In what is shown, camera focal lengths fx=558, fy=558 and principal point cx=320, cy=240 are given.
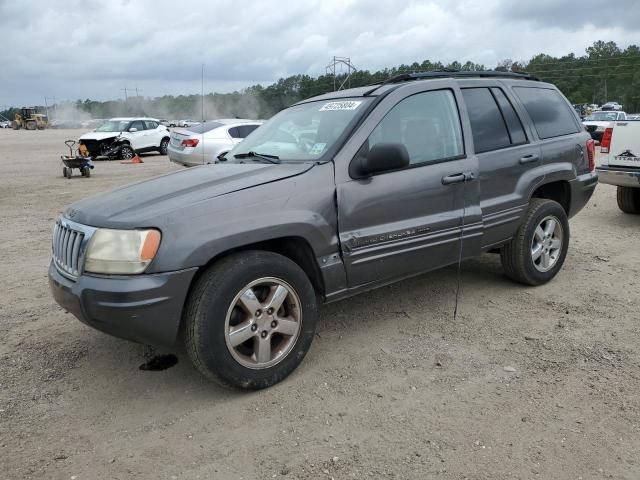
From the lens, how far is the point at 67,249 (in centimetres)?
325

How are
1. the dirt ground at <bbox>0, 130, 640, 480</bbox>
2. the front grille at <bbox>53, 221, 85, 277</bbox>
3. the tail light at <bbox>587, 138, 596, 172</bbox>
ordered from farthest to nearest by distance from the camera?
the tail light at <bbox>587, 138, 596, 172</bbox>
the front grille at <bbox>53, 221, 85, 277</bbox>
the dirt ground at <bbox>0, 130, 640, 480</bbox>

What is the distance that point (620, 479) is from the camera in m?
2.48

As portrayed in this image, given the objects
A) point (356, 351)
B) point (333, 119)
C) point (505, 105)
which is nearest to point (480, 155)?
point (505, 105)

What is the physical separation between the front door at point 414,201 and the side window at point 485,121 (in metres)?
0.17

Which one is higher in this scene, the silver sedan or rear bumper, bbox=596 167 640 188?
the silver sedan

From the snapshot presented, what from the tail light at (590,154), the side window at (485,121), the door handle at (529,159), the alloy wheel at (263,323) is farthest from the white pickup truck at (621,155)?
the alloy wheel at (263,323)

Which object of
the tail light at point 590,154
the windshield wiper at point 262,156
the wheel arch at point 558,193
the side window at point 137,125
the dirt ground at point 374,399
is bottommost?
the dirt ground at point 374,399

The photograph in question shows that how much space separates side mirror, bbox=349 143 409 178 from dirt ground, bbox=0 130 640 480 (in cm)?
122

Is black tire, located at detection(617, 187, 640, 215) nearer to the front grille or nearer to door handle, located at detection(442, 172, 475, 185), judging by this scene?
door handle, located at detection(442, 172, 475, 185)

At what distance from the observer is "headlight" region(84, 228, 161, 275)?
9.52ft

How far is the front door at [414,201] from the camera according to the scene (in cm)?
359

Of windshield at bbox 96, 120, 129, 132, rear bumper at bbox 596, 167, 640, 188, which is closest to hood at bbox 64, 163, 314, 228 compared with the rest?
rear bumper at bbox 596, 167, 640, 188

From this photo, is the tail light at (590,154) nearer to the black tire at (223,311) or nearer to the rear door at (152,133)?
the black tire at (223,311)

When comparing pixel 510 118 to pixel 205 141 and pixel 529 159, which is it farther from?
pixel 205 141
